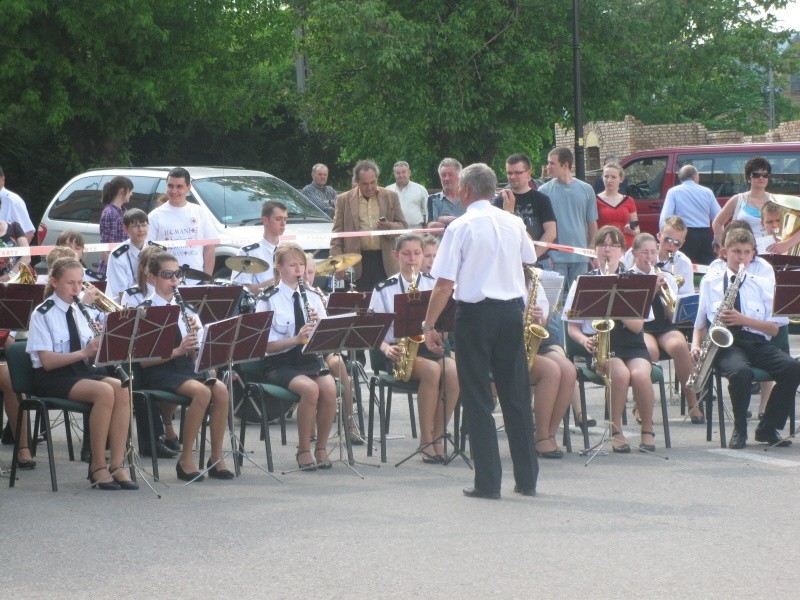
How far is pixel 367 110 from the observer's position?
1029 inches

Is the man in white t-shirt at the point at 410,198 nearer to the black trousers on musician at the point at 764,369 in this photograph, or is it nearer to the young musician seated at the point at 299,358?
the young musician seated at the point at 299,358

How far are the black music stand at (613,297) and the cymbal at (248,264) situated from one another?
261cm

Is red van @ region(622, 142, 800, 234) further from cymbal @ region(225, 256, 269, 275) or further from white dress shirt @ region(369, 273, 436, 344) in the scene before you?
white dress shirt @ region(369, 273, 436, 344)

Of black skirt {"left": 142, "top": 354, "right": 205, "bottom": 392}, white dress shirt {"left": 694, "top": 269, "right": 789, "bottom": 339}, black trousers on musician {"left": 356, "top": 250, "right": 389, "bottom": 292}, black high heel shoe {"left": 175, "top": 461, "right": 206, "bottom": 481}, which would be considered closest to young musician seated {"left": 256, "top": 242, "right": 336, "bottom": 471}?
black skirt {"left": 142, "top": 354, "right": 205, "bottom": 392}

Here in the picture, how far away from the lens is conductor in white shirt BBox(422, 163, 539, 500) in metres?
8.14

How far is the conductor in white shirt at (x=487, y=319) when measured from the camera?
8.14 m

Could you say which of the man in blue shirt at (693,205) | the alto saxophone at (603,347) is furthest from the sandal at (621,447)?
the man in blue shirt at (693,205)

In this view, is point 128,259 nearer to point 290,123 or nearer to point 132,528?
point 132,528

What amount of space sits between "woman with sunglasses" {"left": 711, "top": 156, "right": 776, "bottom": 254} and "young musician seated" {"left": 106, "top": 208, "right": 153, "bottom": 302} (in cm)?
528

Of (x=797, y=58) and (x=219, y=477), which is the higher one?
(x=797, y=58)

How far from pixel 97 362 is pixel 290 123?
20.9m

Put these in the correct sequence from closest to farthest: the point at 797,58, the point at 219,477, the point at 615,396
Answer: the point at 219,477 < the point at 615,396 < the point at 797,58

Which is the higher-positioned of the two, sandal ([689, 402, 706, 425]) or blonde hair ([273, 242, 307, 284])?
blonde hair ([273, 242, 307, 284])

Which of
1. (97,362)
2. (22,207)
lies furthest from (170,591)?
(22,207)
